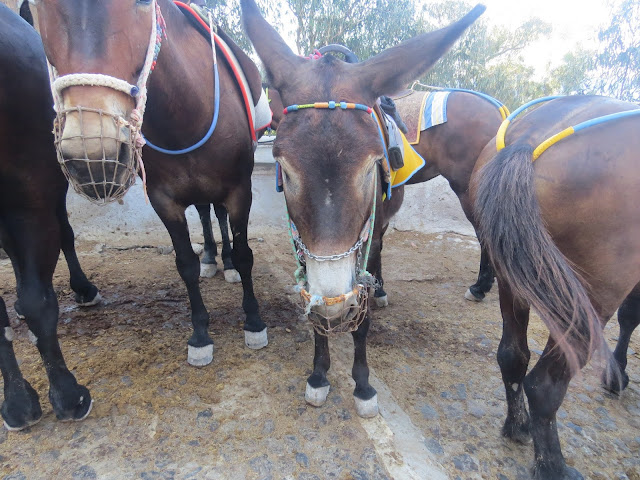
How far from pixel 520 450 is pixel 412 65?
2.23 m

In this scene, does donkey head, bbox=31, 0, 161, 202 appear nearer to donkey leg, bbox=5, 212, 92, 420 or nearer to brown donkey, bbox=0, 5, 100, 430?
brown donkey, bbox=0, 5, 100, 430

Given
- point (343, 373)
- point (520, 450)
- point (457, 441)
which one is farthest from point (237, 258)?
point (520, 450)

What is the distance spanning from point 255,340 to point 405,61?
232 cm

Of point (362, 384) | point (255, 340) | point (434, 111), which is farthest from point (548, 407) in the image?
point (434, 111)

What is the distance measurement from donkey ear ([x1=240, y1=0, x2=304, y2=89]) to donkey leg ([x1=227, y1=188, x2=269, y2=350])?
3.38 ft

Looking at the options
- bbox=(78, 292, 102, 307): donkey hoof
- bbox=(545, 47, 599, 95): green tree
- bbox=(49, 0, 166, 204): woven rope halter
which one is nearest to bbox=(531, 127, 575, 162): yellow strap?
bbox=(49, 0, 166, 204): woven rope halter

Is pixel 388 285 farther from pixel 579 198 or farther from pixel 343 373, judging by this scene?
pixel 579 198

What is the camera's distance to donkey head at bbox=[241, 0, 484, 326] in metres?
1.61

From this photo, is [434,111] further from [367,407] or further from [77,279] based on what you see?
[77,279]

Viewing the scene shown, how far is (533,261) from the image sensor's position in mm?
1529

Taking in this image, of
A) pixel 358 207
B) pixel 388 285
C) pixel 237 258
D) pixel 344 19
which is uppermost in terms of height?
pixel 344 19

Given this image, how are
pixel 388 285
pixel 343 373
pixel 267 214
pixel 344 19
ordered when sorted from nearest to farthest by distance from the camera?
pixel 343 373 < pixel 388 285 < pixel 267 214 < pixel 344 19

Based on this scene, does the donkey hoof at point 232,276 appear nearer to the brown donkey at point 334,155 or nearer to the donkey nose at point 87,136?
the brown donkey at point 334,155

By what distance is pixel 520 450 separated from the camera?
2080mm
